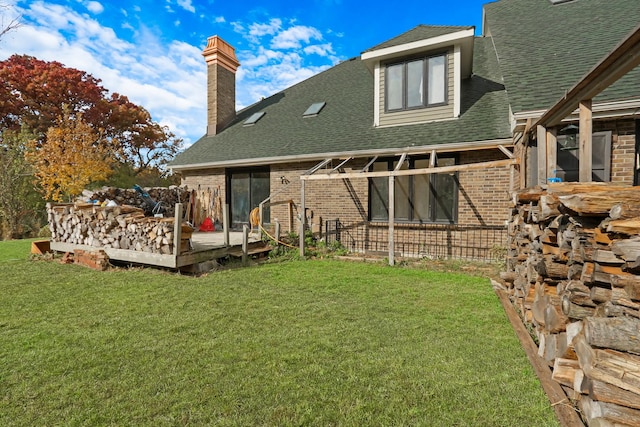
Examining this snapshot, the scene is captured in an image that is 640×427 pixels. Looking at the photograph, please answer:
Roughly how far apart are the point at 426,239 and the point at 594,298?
593 cm

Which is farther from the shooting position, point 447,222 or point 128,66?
point 128,66

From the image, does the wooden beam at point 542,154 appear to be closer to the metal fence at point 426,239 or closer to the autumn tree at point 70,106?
the metal fence at point 426,239

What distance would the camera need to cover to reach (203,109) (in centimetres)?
1338

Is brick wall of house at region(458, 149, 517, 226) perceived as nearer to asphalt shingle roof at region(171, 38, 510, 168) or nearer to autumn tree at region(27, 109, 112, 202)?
asphalt shingle roof at region(171, 38, 510, 168)

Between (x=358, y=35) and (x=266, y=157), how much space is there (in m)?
11.8

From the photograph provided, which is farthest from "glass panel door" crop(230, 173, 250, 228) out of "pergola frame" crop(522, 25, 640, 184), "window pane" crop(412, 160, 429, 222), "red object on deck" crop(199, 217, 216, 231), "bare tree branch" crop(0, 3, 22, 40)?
"pergola frame" crop(522, 25, 640, 184)

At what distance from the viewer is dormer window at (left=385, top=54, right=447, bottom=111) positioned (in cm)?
836

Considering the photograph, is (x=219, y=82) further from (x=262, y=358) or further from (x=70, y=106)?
(x=70, y=106)

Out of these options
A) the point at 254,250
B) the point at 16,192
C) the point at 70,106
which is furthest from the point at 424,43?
the point at 70,106

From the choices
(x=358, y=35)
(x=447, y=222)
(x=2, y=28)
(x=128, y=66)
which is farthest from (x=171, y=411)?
(x=358, y=35)

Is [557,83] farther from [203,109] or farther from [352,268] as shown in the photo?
[203,109]

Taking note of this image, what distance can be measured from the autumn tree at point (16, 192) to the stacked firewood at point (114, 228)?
27.9 feet

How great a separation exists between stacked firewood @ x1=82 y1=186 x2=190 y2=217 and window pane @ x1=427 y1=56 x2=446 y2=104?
8.54 meters

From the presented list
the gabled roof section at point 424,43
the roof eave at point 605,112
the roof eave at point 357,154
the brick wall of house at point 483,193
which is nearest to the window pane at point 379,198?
the roof eave at point 357,154
